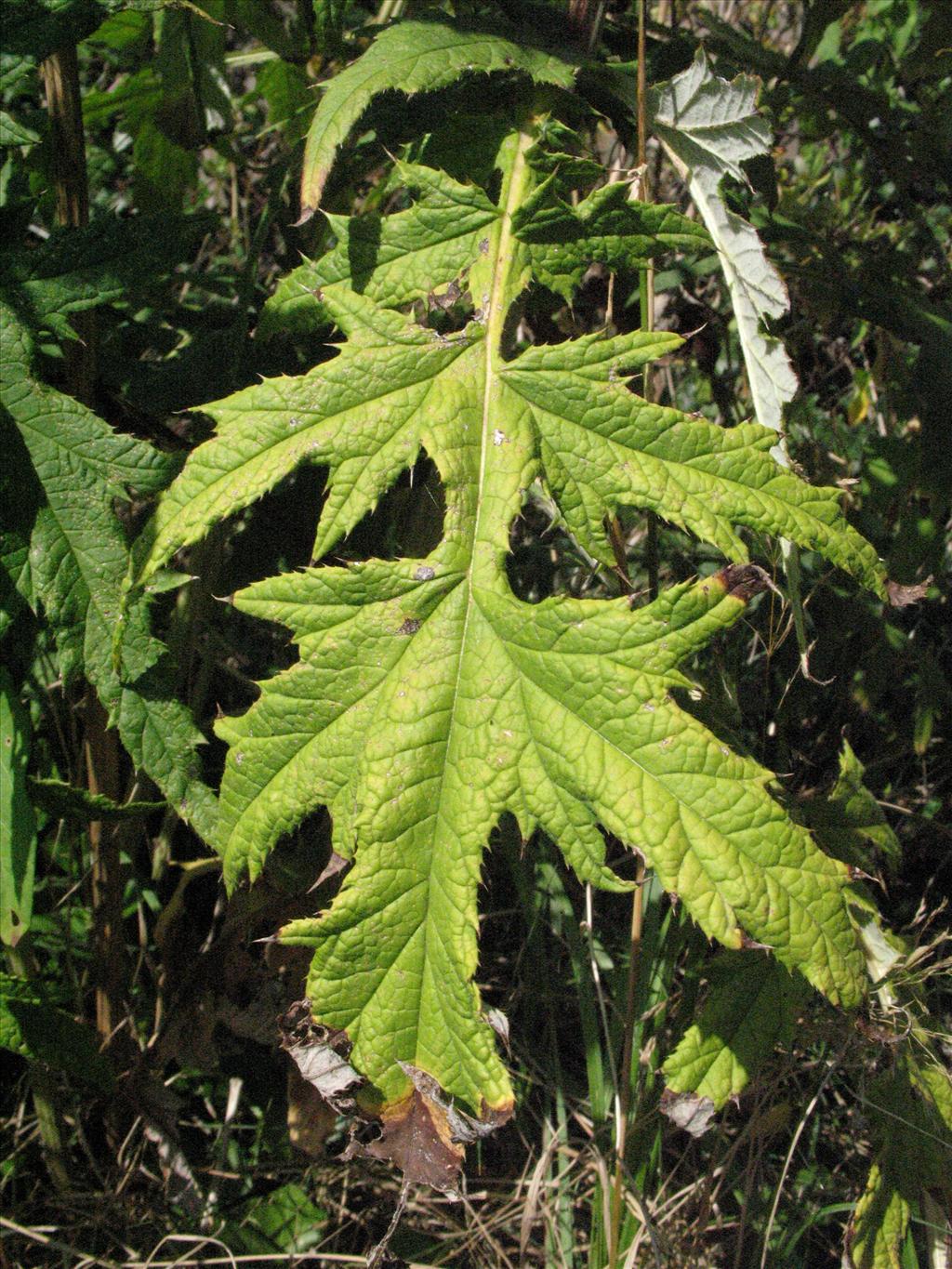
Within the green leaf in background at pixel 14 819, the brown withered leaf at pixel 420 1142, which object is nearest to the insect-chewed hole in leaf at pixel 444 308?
the green leaf in background at pixel 14 819

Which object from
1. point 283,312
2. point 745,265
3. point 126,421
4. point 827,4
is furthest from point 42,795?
point 827,4

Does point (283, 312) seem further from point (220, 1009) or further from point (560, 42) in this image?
point (220, 1009)

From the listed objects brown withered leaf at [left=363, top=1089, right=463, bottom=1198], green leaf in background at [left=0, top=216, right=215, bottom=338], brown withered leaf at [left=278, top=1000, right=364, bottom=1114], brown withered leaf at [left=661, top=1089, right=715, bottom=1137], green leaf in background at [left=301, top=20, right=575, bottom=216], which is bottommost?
brown withered leaf at [left=661, top=1089, right=715, bottom=1137]

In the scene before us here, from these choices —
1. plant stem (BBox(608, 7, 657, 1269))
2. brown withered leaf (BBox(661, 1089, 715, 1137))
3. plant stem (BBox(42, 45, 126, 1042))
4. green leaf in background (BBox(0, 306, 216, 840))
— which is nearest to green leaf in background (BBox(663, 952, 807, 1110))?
brown withered leaf (BBox(661, 1089, 715, 1137))

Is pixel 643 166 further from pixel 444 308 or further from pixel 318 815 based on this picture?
pixel 318 815

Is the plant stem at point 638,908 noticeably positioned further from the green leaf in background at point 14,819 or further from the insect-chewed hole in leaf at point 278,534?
the green leaf in background at point 14,819

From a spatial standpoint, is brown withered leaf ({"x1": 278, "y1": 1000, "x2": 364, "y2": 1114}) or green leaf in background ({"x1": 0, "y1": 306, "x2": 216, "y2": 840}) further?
green leaf in background ({"x1": 0, "y1": 306, "x2": 216, "y2": 840})

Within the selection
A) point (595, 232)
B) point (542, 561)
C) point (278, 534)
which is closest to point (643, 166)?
point (595, 232)

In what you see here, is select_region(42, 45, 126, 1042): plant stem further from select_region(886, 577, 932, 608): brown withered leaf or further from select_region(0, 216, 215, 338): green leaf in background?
select_region(886, 577, 932, 608): brown withered leaf
